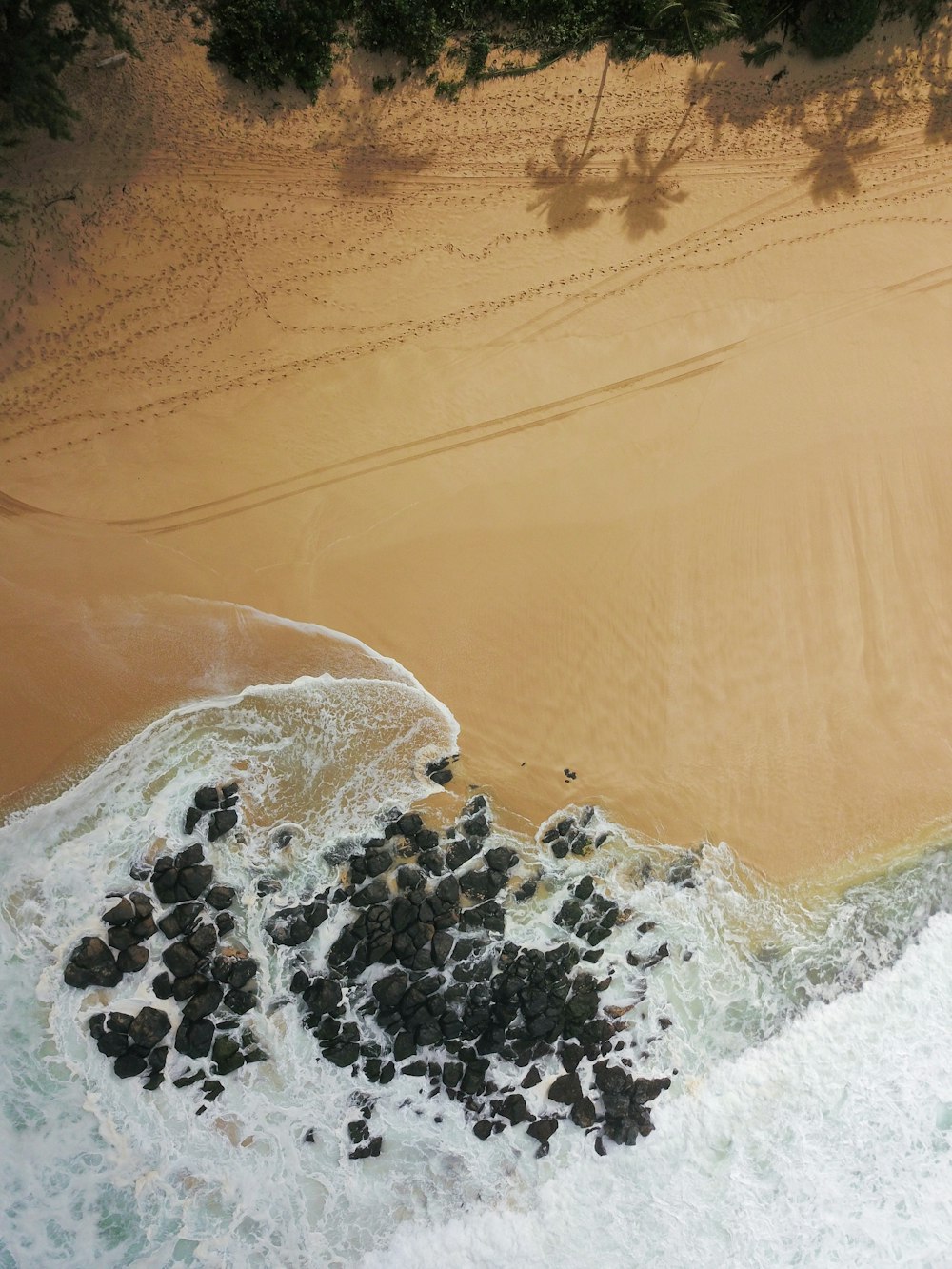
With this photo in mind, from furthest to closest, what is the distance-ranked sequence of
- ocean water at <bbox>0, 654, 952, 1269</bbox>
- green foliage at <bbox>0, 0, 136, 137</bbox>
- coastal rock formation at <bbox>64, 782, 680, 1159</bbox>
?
coastal rock formation at <bbox>64, 782, 680, 1159</bbox> → ocean water at <bbox>0, 654, 952, 1269</bbox> → green foliage at <bbox>0, 0, 136, 137</bbox>

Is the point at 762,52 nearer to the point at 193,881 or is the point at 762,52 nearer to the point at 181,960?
the point at 193,881

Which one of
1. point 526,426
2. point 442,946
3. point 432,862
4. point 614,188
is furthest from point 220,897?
point 614,188

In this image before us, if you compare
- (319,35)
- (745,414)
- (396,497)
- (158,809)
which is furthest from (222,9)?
(158,809)

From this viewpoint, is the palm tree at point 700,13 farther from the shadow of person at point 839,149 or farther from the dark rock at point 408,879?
the dark rock at point 408,879

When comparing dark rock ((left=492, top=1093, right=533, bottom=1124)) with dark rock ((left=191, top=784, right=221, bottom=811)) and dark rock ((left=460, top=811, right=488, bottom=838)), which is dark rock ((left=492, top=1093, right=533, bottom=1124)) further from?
dark rock ((left=191, top=784, right=221, bottom=811))

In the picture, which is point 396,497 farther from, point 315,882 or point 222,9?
point 222,9

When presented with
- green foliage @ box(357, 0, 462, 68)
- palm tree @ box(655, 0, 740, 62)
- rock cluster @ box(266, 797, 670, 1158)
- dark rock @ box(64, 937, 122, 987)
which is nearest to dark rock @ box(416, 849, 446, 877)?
rock cluster @ box(266, 797, 670, 1158)

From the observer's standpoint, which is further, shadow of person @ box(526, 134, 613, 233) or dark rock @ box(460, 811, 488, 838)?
shadow of person @ box(526, 134, 613, 233)

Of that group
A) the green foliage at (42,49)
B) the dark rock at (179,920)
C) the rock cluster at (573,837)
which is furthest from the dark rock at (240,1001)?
the green foliage at (42,49)
